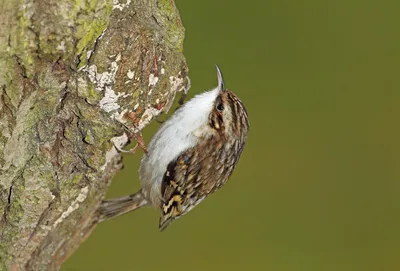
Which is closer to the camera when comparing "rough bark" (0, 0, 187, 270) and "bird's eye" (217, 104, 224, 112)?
"rough bark" (0, 0, 187, 270)

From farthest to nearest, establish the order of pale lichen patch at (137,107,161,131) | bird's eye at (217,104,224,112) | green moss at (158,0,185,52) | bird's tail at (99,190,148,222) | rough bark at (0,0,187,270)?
bird's tail at (99,190,148,222), bird's eye at (217,104,224,112), pale lichen patch at (137,107,161,131), green moss at (158,0,185,52), rough bark at (0,0,187,270)

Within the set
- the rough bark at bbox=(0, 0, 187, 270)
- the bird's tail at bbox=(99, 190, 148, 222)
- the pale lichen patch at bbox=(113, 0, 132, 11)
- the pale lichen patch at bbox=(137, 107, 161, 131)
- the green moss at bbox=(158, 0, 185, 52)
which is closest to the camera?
the rough bark at bbox=(0, 0, 187, 270)

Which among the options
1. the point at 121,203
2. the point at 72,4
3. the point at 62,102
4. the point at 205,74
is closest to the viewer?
the point at 72,4

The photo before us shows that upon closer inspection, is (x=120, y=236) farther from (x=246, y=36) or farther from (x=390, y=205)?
(x=390, y=205)

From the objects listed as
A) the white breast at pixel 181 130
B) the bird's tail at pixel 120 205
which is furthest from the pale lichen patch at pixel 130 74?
the bird's tail at pixel 120 205

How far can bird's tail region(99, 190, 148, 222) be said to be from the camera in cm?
231

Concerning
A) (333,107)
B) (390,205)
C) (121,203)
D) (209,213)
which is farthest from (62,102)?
(390,205)

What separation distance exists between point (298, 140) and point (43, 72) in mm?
1537

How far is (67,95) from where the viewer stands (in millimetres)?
1742

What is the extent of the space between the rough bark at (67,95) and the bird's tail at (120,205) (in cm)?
22

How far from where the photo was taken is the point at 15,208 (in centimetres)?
182

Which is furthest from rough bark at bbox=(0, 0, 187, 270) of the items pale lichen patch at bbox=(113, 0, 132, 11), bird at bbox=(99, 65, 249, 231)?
bird at bbox=(99, 65, 249, 231)

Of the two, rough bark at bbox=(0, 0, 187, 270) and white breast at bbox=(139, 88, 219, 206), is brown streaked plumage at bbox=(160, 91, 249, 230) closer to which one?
white breast at bbox=(139, 88, 219, 206)

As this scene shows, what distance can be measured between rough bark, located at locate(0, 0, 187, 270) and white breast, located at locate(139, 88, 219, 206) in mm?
93
